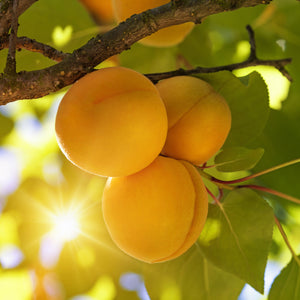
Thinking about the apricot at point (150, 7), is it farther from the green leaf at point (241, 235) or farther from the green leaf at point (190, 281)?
the green leaf at point (190, 281)

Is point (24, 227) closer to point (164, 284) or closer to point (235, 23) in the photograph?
point (164, 284)

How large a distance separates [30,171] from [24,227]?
0.12 m

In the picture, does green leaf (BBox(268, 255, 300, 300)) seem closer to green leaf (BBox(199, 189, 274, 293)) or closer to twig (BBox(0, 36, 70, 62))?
green leaf (BBox(199, 189, 274, 293))

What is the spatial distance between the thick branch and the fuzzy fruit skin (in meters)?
0.10

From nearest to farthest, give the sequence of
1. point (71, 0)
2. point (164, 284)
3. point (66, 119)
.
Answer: point (66, 119)
point (164, 284)
point (71, 0)

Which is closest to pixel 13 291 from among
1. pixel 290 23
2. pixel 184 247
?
pixel 184 247

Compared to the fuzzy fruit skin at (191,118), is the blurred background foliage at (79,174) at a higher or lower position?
lower

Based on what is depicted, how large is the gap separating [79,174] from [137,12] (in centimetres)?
41

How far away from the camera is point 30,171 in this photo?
99 centimetres

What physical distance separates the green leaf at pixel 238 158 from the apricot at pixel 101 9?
1.36 ft

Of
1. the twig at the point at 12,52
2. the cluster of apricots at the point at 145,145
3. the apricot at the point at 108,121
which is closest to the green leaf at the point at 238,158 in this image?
the cluster of apricots at the point at 145,145

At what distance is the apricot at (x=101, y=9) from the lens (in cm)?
93

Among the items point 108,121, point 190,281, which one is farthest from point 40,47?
point 190,281

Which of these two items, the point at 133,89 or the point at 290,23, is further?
the point at 290,23
